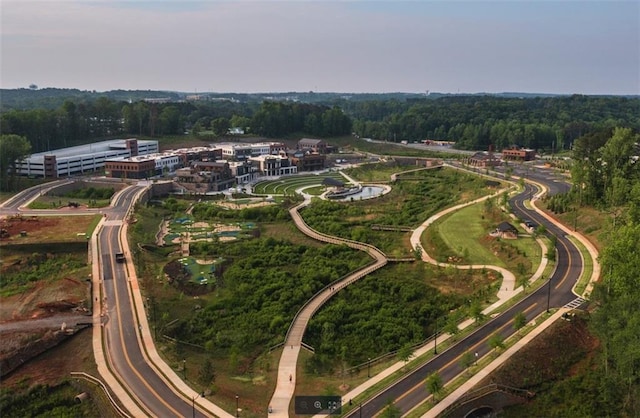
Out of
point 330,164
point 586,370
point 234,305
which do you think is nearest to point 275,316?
point 234,305

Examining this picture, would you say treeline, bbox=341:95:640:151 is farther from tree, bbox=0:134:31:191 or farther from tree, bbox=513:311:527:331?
tree, bbox=0:134:31:191

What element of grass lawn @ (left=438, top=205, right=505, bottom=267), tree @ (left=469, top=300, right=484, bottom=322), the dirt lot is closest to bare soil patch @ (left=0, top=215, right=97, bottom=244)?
the dirt lot

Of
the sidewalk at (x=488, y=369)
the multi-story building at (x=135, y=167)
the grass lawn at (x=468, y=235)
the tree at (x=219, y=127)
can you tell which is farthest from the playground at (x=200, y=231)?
the tree at (x=219, y=127)

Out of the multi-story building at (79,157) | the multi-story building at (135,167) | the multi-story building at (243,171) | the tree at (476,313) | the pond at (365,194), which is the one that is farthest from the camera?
the multi-story building at (243,171)

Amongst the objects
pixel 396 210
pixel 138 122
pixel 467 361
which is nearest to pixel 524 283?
pixel 467 361

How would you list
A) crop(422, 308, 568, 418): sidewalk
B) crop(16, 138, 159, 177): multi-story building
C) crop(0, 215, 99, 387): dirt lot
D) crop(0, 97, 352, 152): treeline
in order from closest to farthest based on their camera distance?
1. crop(422, 308, 568, 418): sidewalk
2. crop(0, 215, 99, 387): dirt lot
3. crop(16, 138, 159, 177): multi-story building
4. crop(0, 97, 352, 152): treeline

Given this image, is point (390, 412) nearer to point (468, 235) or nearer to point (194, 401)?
point (194, 401)

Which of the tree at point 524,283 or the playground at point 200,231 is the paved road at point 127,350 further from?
the tree at point 524,283
